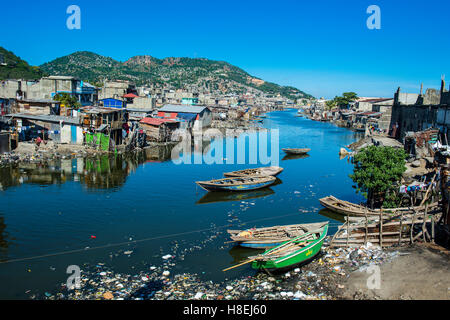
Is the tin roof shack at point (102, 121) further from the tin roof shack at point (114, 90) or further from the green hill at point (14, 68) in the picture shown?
the green hill at point (14, 68)

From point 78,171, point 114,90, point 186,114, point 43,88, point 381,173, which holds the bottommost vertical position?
point 78,171

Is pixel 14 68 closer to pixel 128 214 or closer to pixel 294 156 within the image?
pixel 294 156

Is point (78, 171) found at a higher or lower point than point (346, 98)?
lower

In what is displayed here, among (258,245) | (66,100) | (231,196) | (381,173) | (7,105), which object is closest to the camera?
(258,245)

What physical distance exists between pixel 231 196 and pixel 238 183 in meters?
0.93

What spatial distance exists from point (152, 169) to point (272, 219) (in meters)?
12.9

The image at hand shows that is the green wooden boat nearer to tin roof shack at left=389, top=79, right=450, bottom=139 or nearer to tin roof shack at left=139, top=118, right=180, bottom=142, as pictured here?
tin roof shack at left=389, top=79, right=450, bottom=139

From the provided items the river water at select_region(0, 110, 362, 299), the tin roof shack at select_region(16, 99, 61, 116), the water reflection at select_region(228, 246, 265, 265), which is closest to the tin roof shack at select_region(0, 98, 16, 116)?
→ the tin roof shack at select_region(16, 99, 61, 116)

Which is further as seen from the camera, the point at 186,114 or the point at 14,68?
the point at 14,68

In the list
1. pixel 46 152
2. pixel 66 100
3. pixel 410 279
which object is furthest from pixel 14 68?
pixel 410 279

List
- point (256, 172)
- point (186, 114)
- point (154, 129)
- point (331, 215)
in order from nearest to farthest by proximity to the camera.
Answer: point (331, 215)
point (256, 172)
point (154, 129)
point (186, 114)

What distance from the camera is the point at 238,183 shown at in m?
20.5

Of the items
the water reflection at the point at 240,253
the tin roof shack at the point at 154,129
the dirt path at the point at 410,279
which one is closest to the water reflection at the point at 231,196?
the water reflection at the point at 240,253
